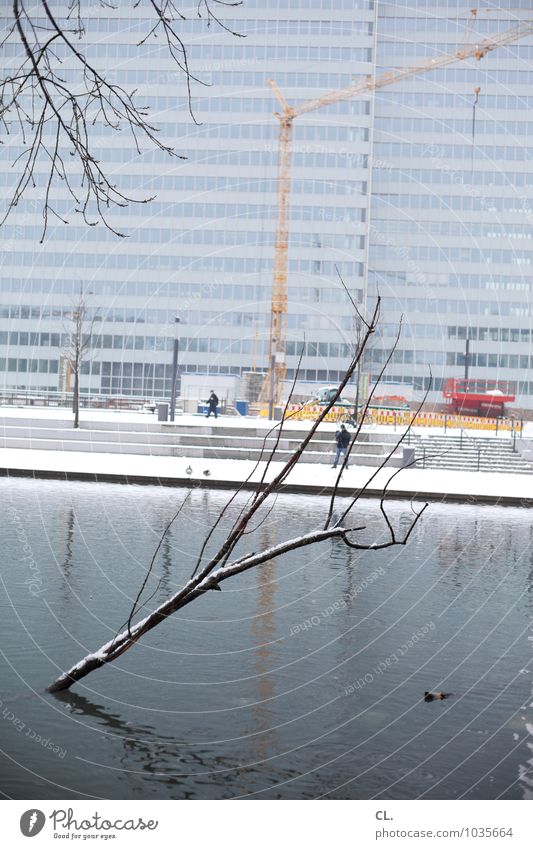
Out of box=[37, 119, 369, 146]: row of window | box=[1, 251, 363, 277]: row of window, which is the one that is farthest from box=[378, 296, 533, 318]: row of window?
box=[37, 119, 369, 146]: row of window

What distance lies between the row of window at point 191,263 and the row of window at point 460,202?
33.0ft

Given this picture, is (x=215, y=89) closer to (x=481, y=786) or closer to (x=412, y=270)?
(x=412, y=270)

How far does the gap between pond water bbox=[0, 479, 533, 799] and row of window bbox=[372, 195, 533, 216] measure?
7994cm

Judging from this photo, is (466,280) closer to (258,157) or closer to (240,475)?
(258,157)

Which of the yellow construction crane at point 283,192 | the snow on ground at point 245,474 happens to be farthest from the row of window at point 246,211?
the snow on ground at point 245,474

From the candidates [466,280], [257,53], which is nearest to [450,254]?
[466,280]

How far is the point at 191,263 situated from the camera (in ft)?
289

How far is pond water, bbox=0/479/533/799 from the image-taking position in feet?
22.3

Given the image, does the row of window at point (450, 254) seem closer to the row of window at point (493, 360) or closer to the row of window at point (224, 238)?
the row of window at point (224, 238)

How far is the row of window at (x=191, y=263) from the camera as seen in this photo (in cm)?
8731

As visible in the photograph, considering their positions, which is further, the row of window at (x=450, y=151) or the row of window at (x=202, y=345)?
the row of window at (x=450, y=151)

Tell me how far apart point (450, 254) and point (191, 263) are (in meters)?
23.1

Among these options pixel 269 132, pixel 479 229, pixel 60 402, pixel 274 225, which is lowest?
pixel 60 402

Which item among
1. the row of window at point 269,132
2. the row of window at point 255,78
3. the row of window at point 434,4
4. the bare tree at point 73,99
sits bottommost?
the bare tree at point 73,99
